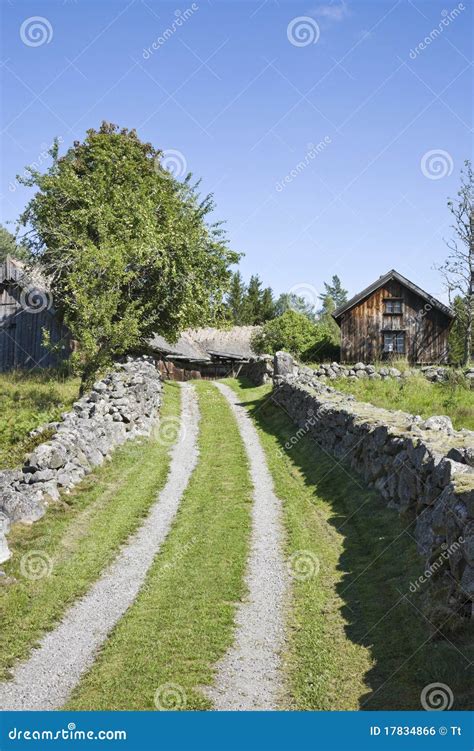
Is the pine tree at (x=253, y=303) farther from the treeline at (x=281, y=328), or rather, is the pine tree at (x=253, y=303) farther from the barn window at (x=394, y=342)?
the barn window at (x=394, y=342)

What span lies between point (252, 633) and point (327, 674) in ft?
5.41

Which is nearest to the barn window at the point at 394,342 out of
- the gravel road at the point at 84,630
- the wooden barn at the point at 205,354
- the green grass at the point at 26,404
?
the wooden barn at the point at 205,354

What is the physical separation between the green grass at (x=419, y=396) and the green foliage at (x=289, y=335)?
18.2 m

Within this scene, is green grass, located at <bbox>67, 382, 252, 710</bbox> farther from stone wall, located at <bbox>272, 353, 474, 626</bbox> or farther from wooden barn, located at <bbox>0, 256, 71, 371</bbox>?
wooden barn, located at <bbox>0, 256, 71, 371</bbox>

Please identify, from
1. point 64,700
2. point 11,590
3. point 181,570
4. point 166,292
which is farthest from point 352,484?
point 166,292

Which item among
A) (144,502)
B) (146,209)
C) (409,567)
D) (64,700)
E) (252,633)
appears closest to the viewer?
(64,700)

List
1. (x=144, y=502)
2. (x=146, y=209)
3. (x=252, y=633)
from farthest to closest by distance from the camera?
(x=146, y=209) → (x=144, y=502) → (x=252, y=633)

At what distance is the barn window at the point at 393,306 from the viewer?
1870 inches

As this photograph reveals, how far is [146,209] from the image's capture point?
33312mm

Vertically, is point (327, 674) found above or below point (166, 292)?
below

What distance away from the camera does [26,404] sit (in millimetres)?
29359

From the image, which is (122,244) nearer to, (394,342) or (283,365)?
(283,365)

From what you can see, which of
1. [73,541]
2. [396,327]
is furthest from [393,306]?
[73,541]

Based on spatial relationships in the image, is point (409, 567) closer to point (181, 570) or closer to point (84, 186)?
point (181, 570)
